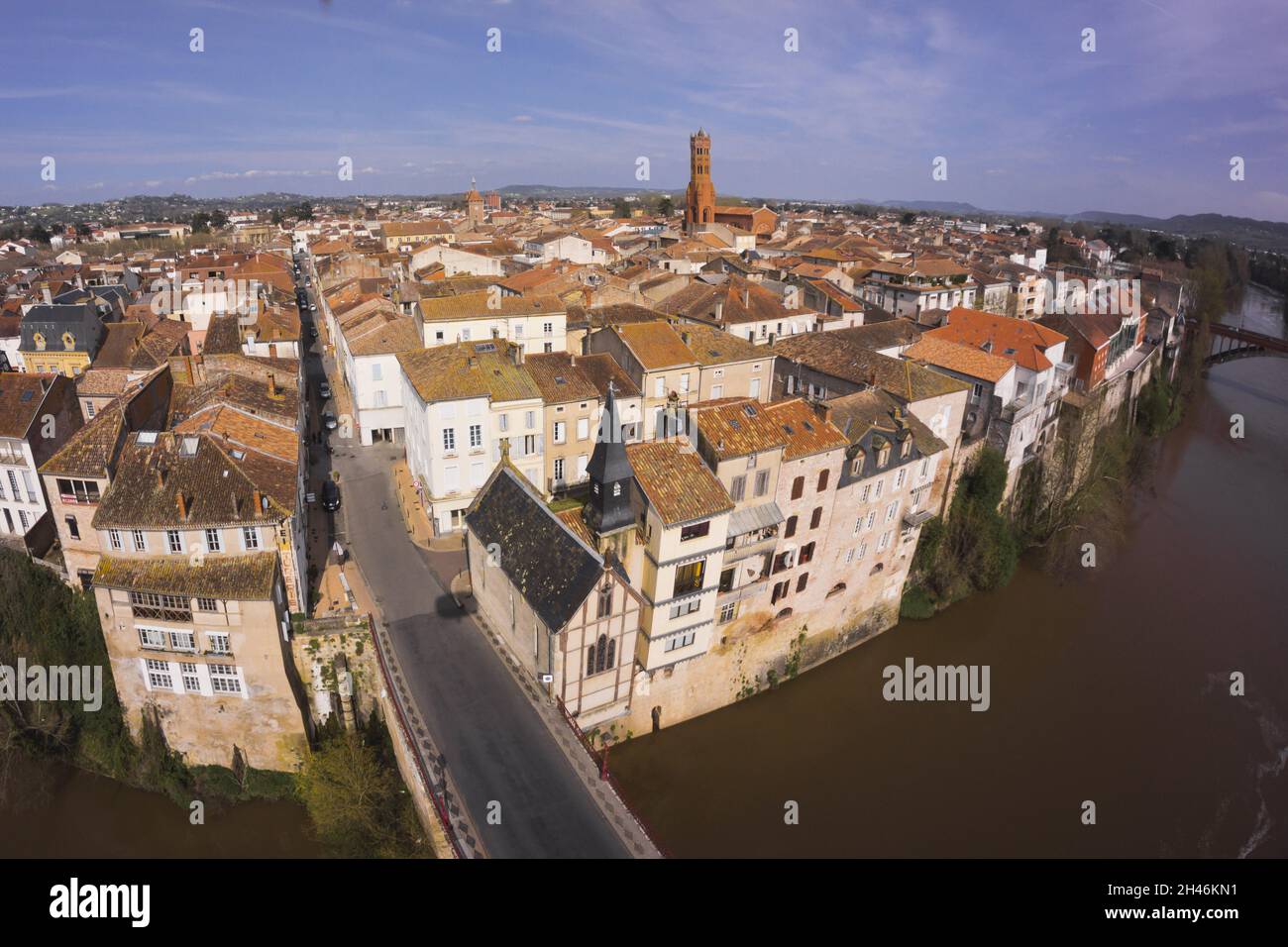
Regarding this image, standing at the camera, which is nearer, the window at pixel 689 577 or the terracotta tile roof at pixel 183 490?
the terracotta tile roof at pixel 183 490

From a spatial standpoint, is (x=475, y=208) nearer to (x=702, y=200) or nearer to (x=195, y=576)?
(x=702, y=200)

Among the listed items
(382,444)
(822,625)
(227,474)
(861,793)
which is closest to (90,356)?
(382,444)

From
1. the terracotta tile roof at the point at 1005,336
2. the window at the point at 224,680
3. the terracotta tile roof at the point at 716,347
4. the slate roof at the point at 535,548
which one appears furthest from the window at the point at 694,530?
the terracotta tile roof at the point at 1005,336

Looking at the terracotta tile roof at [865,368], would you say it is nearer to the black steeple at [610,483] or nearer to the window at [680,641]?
the window at [680,641]

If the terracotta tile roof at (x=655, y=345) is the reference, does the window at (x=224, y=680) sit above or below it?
below

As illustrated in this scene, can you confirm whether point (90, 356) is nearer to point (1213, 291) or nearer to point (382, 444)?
point (382, 444)
